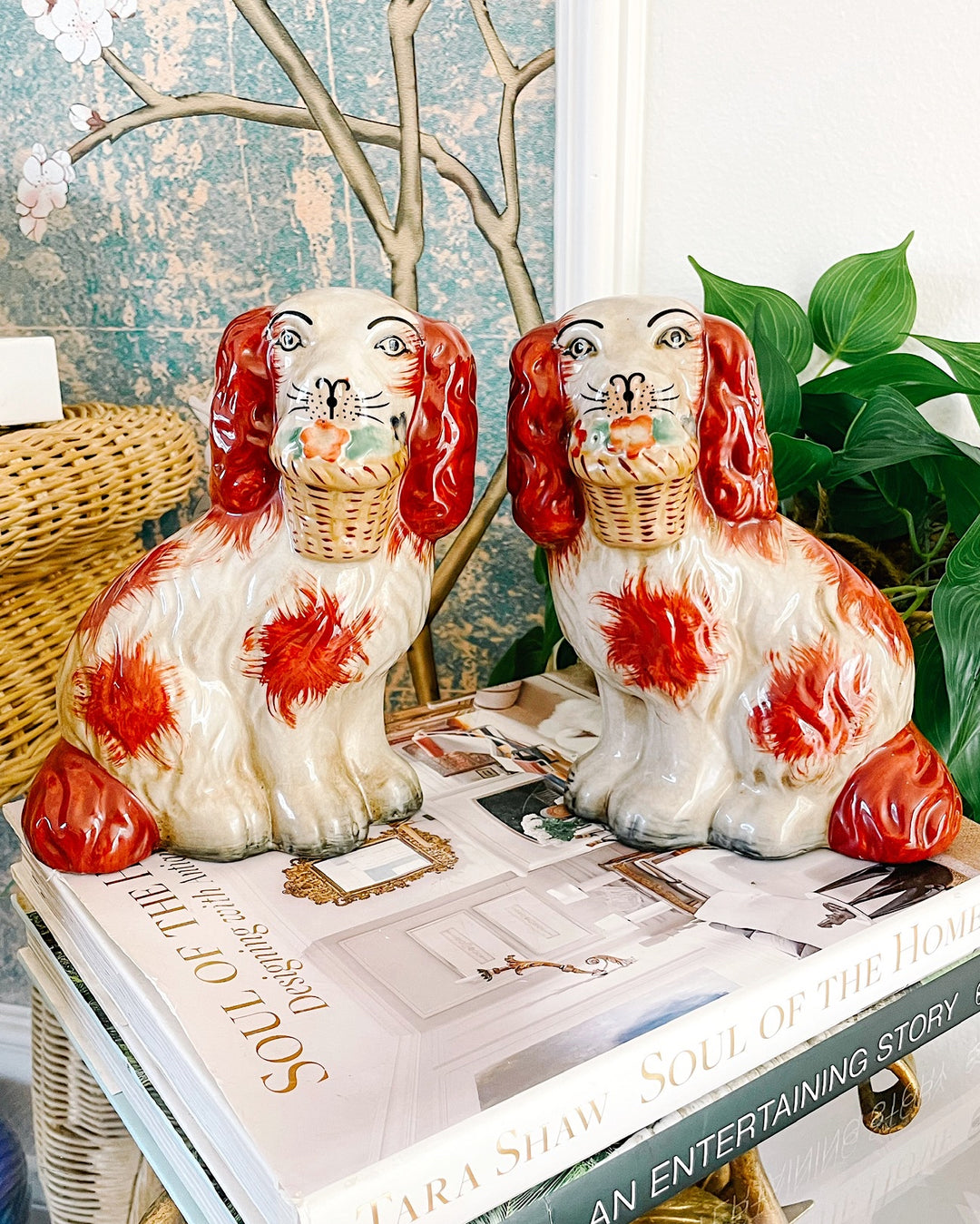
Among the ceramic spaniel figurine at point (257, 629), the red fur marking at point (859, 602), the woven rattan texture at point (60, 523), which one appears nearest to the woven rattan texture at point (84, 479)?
the woven rattan texture at point (60, 523)

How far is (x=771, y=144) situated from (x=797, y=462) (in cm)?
28

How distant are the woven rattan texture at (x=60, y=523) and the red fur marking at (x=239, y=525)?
0.50 ft

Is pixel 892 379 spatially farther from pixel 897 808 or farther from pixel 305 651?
pixel 305 651

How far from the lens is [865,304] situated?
2.42 feet

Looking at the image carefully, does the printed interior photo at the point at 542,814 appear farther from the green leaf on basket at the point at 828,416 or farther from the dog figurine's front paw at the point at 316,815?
the green leaf on basket at the point at 828,416

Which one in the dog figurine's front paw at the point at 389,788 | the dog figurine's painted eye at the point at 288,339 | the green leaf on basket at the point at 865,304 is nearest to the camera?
the dog figurine's painted eye at the point at 288,339

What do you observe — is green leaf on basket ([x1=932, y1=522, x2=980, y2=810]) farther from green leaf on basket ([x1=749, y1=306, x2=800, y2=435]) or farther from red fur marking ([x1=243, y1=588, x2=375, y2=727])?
red fur marking ([x1=243, y1=588, x2=375, y2=727])

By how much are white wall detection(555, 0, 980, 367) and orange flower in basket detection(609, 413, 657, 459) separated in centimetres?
36

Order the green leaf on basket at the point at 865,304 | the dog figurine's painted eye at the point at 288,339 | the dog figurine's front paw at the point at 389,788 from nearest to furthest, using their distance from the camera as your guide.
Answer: the dog figurine's painted eye at the point at 288,339 → the dog figurine's front paw at the point at 389,788 → the green leaf on basket at the point at 865,304

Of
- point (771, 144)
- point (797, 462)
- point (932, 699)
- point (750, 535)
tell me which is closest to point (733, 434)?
point (750, 535)

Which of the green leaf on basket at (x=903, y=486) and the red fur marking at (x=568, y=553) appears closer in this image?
the red fur marking at (x=568, y=553)

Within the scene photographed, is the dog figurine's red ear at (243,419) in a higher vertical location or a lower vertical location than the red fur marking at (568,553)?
higher

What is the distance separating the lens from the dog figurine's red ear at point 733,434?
53cm

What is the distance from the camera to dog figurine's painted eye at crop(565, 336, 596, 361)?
1.71 feet
